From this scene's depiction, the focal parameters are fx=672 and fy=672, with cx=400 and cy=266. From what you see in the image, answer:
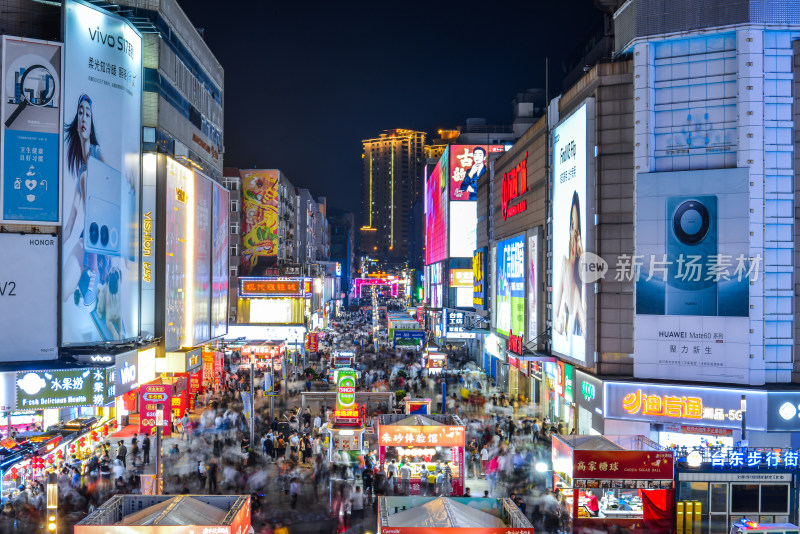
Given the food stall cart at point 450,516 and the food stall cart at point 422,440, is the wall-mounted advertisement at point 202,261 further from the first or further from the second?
the food stall cart at point 450,516

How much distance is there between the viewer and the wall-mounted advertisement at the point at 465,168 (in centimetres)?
7750

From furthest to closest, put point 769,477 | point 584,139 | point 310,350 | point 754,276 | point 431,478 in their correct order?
point 310,350
point 584,139
point 431,478
point 754,276
point 769,477

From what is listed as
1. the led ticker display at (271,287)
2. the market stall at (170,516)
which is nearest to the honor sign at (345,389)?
the market stall at (170,516)

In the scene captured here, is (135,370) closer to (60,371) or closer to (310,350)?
(60,371)

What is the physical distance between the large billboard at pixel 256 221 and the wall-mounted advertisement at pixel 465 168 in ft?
71.5

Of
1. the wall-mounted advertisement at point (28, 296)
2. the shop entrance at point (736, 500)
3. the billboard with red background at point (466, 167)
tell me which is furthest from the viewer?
the billboard with red background at point (466, 167)

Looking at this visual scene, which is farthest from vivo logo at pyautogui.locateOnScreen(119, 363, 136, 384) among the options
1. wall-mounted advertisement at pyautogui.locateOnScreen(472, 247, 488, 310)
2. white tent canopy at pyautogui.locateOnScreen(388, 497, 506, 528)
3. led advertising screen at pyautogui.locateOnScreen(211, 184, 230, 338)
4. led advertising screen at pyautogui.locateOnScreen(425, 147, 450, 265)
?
led advertising screen at pyautogui.locateOnScreen(425, 147, 450, 265)

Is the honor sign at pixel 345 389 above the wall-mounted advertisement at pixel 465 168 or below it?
below

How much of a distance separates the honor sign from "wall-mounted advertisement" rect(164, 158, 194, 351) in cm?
966

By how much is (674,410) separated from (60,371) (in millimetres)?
21031

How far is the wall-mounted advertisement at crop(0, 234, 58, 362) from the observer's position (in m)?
23.8

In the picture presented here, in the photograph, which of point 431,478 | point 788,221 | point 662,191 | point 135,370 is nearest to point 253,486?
point 431,478

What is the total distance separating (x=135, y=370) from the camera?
27609 mm

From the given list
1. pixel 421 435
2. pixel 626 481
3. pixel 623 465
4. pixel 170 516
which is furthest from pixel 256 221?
pixel 170 516
